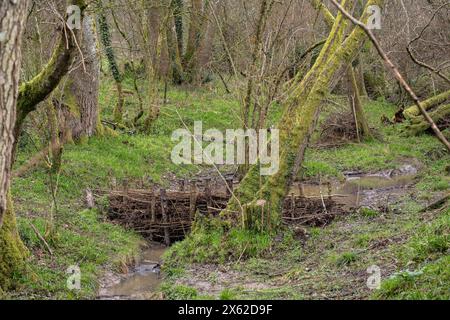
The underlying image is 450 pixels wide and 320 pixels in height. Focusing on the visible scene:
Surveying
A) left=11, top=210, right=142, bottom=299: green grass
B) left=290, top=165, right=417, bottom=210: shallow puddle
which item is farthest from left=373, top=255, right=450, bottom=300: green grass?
left=290, top=165, right=417, bottom=210: shallow puddle

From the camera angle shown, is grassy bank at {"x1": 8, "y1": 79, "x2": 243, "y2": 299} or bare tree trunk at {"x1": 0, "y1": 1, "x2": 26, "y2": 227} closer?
bare tree trunk at {"x1": 0, "y1": 1, "x2": 26, "y2": 227}

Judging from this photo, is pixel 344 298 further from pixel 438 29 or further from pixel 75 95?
pixel 438 29

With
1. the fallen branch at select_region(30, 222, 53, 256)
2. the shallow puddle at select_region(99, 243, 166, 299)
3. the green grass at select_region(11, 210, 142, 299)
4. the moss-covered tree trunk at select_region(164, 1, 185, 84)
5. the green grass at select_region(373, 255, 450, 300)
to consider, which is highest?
the moss-covered tree trunk at select_region(164, 1, 185, 84)

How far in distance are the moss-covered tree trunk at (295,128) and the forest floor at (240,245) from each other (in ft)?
2.31

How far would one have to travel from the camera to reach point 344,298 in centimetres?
616

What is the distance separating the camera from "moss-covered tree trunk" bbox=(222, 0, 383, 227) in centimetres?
966

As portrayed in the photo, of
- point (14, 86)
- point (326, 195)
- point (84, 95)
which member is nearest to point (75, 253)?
point (14, 86)

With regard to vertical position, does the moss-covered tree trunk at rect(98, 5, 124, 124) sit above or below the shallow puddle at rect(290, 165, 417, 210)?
A: above

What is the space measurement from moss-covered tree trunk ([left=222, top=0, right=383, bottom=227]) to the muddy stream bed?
1255mm

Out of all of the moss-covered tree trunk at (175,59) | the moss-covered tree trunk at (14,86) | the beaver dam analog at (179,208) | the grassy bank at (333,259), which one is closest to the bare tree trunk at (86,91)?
the beaver dam analog at (179,208)

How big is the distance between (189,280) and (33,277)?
2.01 m

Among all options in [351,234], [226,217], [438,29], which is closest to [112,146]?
[226,217]

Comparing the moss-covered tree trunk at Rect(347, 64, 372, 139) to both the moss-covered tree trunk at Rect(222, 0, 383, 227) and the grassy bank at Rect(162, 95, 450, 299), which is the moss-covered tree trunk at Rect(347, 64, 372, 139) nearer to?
the grassy bank at Rect(162, 95, 450, 299)

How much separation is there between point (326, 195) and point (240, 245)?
3.81 meters
